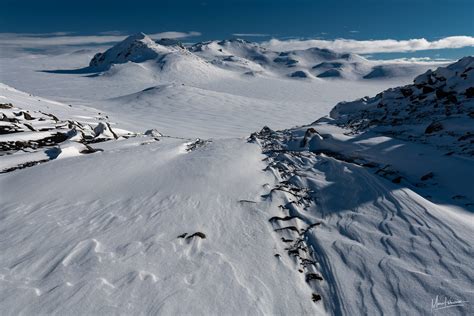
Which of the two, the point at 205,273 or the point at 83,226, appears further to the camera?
the point at 83,226

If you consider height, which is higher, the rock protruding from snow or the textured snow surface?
the rock protruding from snow

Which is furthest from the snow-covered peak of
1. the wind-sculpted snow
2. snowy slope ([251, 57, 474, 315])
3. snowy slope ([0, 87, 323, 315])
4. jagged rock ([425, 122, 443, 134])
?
the wind-sculpted snow

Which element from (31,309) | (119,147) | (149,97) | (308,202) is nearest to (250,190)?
(308,202)

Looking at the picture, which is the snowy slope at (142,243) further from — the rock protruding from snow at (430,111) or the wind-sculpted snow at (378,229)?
the rock protruding from snow at (430,111)

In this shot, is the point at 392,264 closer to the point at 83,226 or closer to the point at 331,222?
the point at 331,222

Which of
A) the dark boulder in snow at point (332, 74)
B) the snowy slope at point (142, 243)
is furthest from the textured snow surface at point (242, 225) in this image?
the dark boulder in snow at point (332, 74)

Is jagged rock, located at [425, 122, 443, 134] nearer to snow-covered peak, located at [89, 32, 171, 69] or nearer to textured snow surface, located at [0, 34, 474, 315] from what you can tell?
textured snow surface, located at [0, 34, 474, 315]

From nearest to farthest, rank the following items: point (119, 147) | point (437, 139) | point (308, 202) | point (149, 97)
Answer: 1. point (308, 202)
2. point (437, 139)
3. point (119, 147)
4. point (149, 97)
